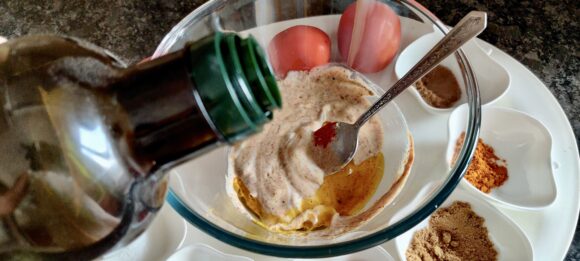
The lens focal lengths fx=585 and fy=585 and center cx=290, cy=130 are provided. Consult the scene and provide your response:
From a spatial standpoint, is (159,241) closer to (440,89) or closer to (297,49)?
(297,49)

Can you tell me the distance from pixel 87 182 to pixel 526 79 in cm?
79

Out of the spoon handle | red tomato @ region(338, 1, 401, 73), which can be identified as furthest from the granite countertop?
the spoon handle

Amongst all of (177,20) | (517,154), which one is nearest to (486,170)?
(517,154)

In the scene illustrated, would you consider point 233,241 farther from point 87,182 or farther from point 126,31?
point 126,31

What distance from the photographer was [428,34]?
37.0 inches

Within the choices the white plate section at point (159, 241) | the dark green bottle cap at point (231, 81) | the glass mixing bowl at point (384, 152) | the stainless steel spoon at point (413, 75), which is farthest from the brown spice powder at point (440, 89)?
the dark green bottle cap at point (231, 81)

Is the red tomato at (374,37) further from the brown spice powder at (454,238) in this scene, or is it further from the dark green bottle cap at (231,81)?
the dark green bottle cap at (231,81)

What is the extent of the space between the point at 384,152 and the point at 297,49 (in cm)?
21

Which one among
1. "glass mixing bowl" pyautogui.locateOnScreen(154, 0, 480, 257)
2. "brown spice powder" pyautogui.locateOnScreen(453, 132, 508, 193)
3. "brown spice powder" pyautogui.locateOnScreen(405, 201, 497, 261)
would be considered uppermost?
"glass mixing bowl" pyautogui.locateOnScreen(154, 0, 480, 257)

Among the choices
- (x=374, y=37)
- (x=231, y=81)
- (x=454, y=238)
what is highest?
(x=231, y=81)

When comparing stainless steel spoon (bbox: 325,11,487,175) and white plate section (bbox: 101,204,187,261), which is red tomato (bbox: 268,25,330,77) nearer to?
stainless steel spoon (bbox: 325,11,487,175)

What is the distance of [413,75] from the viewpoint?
0.79 m

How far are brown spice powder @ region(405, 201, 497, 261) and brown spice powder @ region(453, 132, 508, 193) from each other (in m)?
0.05

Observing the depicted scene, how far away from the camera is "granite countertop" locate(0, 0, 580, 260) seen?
111 centimetres
